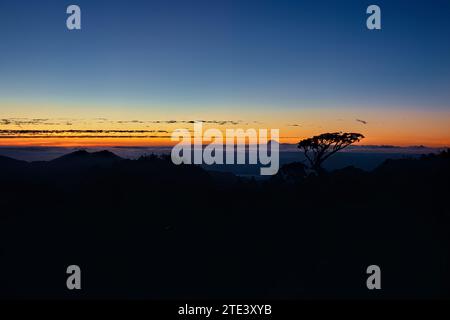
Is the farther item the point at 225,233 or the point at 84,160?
the point at 84,160

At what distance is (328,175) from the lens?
27.9 metres

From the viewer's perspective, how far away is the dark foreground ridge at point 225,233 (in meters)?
18.7

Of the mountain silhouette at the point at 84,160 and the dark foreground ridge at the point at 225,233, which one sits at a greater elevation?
the mountain silhouette at the point at 84,160

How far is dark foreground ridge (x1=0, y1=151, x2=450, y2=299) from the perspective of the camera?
1867 centimetres

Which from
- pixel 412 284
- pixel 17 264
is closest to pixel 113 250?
pixel 17 264

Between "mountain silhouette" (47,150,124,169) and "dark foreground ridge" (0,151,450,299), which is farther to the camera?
"mountain silhouette" (47,150,124,169)

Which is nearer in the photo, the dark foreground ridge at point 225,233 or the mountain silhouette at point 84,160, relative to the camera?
the dark foreground ridge at point 225,233

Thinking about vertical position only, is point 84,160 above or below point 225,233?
above

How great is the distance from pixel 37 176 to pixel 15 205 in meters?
4.50

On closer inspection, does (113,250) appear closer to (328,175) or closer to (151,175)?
(151,175)

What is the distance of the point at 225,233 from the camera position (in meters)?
22.2

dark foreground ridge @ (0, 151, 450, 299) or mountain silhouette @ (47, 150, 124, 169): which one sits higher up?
mountain silhouette @ (47, 150, 124, 169)
